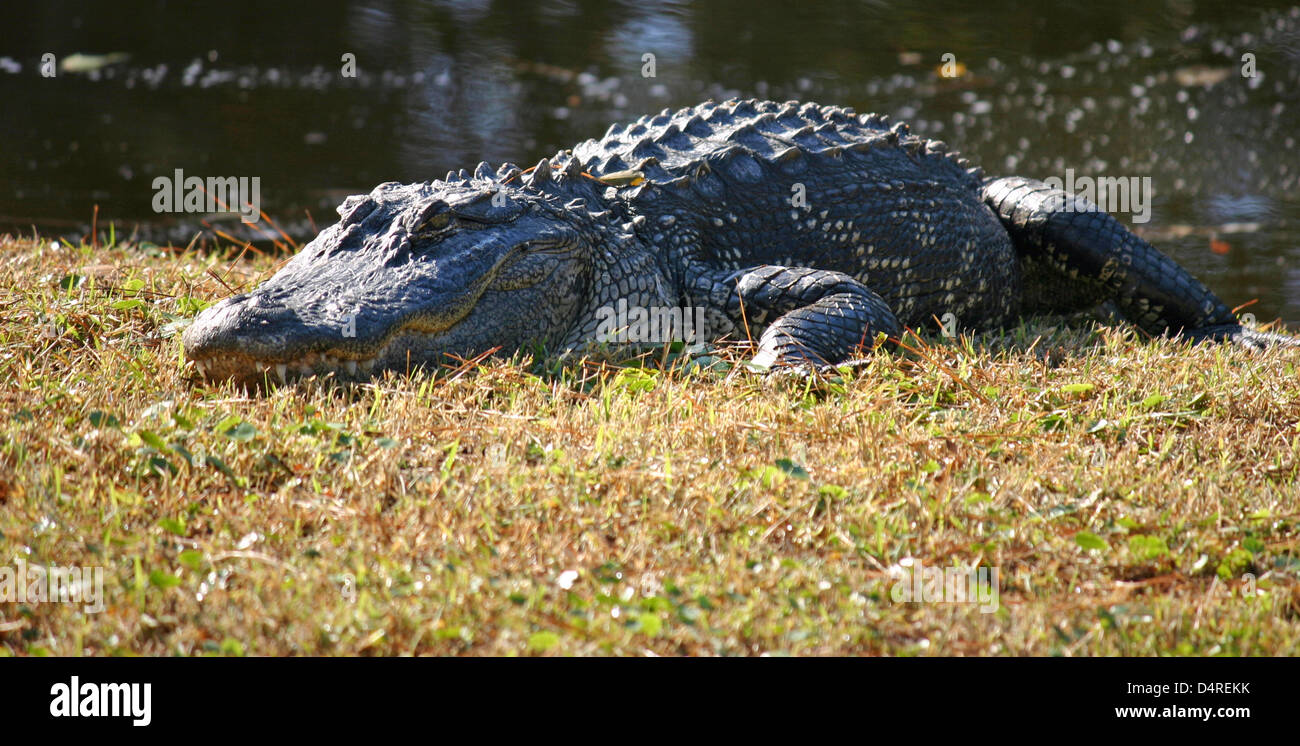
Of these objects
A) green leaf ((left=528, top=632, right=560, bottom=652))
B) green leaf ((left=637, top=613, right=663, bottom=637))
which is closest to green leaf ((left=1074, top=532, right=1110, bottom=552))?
green leaf ((left=637, top=613, right=663, bottom=637))

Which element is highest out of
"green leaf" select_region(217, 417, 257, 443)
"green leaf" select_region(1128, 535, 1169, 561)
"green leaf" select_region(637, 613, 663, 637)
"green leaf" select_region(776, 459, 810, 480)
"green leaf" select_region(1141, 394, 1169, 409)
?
"green leaf" select_region(1141, 394, 1169, 409)

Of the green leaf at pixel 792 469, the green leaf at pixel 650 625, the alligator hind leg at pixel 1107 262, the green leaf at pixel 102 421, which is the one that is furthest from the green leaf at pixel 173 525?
the alligator hind leg at pixel 1107 262

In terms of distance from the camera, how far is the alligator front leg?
388 centimetres

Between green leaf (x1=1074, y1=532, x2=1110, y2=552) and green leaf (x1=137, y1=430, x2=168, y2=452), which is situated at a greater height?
green leaf (x1=137, y1=430, x2=168, y2=452)

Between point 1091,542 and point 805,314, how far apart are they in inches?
65.0

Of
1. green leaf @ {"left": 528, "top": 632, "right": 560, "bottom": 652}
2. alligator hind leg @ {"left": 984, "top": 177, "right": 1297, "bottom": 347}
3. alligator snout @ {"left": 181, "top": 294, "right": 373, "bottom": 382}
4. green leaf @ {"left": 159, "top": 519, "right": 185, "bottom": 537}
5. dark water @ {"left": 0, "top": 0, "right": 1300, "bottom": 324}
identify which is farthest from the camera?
dark water @ {"left": 0, "top": 0, "right": 1300, "bottom": 324}

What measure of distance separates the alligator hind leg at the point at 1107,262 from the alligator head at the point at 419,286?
2.12 meters

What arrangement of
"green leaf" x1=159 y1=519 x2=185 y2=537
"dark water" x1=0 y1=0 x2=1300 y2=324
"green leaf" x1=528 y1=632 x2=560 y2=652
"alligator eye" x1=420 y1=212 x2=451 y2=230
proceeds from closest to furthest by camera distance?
"green leaf" x1=528 y1=632 x2=560 y2=652, "green leaf" x1=159 y1=519 x2=185 y2=537, "alligator eye" x1=420 y1=212 x2=451 y2=230, "dark water" x1=0 y1=0 x2=1300 y2=324

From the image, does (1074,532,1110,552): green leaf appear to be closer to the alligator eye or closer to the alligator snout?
→ the alligator snout

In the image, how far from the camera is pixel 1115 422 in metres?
3.37

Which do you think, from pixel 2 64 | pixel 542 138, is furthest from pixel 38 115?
pixel 542 138
